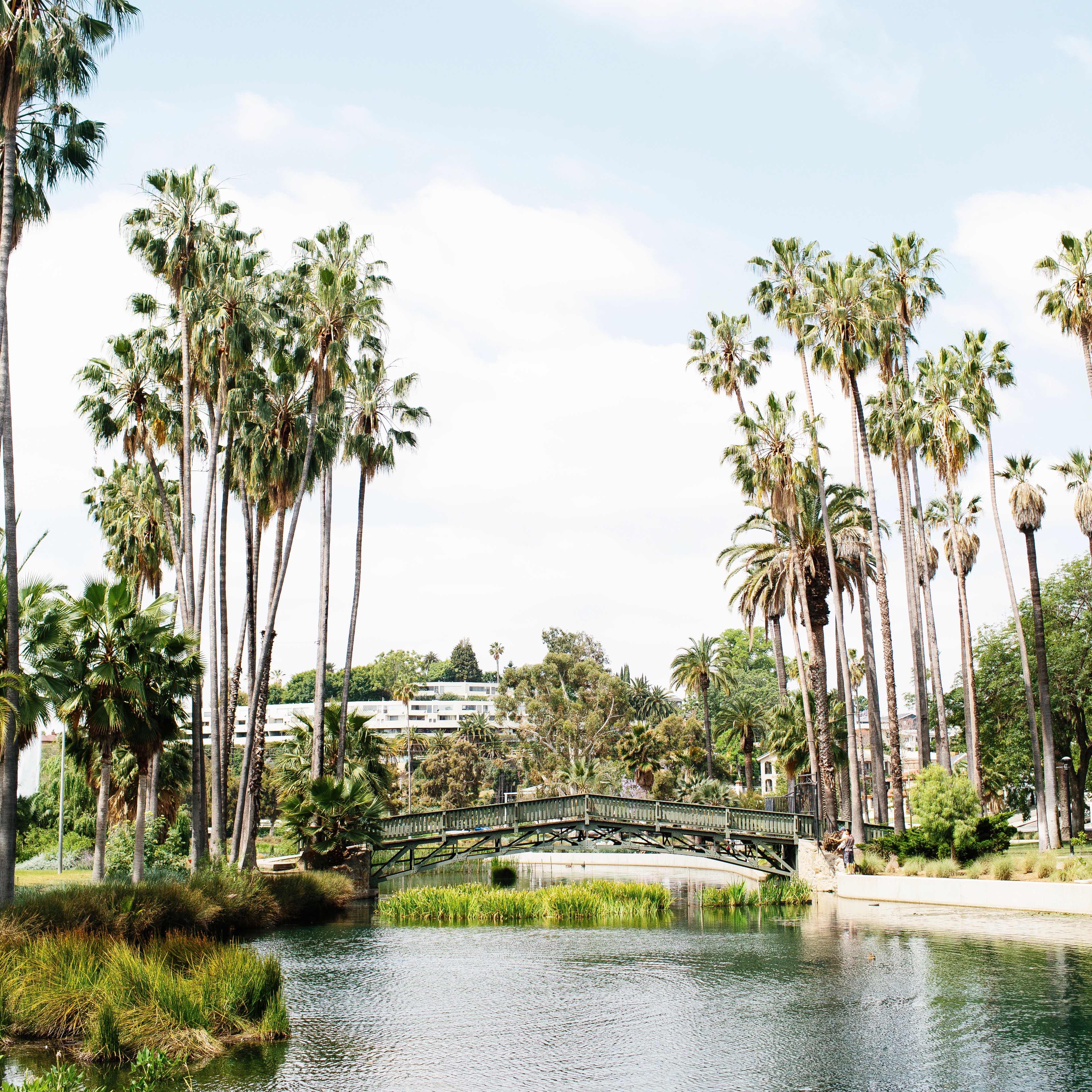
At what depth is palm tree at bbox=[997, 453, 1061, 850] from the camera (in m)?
43.4

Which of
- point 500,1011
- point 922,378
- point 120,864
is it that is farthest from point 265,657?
point 922,378

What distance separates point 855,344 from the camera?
4266 cm

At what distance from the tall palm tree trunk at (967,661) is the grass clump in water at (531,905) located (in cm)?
1845

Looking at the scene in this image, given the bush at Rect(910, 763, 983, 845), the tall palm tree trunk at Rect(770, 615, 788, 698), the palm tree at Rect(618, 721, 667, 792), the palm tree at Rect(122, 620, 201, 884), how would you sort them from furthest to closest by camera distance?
1. the palm tree at Rect(618, 721, 667, 792)
2. the tall palm tree trunk at Rect(770, 615, 788, 698)
3. the bush at Rect(910, 763, 983, 845)
4. the palm tree at Rect(122, 620, 201, 884)

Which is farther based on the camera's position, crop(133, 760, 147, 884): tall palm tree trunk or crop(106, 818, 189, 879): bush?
crop(106, 818, 189, 879): bush

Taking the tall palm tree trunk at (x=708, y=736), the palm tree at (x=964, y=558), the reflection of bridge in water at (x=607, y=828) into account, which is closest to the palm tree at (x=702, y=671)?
the tall palm tree trunk at (x=708, y=736)

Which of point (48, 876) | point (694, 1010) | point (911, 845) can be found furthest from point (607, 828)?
point (48, 876)

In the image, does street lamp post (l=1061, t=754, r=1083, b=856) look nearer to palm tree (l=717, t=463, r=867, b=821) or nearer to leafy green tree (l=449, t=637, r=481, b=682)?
palm tree (l=717, t=463, r=867, b=821)

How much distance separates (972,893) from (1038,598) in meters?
16.7

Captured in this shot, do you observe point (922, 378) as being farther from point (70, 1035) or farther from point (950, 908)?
point (70, 1035)

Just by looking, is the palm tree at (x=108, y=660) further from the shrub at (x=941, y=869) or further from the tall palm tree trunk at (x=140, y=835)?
the shrub at (x=941, y=869)

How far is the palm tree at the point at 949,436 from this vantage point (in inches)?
1834

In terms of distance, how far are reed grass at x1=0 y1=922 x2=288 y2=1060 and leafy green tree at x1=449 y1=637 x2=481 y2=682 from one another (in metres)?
164

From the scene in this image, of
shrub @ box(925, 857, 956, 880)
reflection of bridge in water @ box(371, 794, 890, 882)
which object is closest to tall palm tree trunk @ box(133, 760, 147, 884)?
reflection of bridge in water @ box(371, 794, 890, 882)
